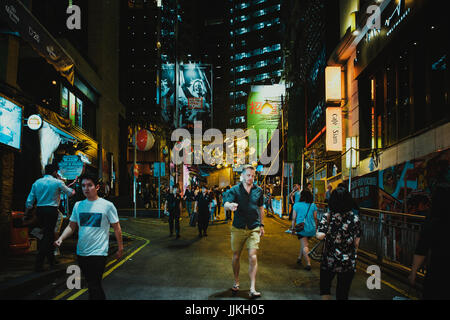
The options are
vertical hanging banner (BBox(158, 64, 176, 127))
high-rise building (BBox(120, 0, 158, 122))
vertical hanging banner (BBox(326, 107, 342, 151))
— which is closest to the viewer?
vertical hanging banner (BBox(326, 107, 342, 151))

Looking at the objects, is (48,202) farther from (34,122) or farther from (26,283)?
(34,122)

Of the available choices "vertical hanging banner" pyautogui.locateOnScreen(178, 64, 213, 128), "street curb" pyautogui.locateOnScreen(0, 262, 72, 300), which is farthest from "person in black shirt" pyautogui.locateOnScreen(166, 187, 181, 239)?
"vertical hanging banner" pyautogui.locateOnScreen(178, 64, 213, 128)

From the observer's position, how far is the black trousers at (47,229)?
7262 mm

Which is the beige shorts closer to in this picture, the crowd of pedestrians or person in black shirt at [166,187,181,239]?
the crowd of pedestrians

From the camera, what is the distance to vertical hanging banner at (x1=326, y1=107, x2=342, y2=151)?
1801 cm

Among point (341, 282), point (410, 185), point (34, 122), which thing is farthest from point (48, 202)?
point (410, 185)

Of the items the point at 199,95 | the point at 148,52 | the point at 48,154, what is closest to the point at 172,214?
the point at 48,154

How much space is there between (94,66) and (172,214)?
14.7 meters

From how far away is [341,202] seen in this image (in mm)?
4641

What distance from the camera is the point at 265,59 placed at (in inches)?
4715

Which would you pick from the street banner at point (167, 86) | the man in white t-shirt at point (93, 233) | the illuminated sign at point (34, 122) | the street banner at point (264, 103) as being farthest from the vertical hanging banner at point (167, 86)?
the man in white t-shirt at point (93, 233)

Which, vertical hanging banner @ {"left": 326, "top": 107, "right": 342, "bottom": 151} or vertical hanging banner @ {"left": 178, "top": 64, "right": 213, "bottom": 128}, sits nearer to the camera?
vertical hanging banner @ {"left": 326, "top": 107, "right": 342, "bottom": 151}

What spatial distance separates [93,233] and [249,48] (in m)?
127

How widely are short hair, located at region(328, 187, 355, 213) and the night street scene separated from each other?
2cm
